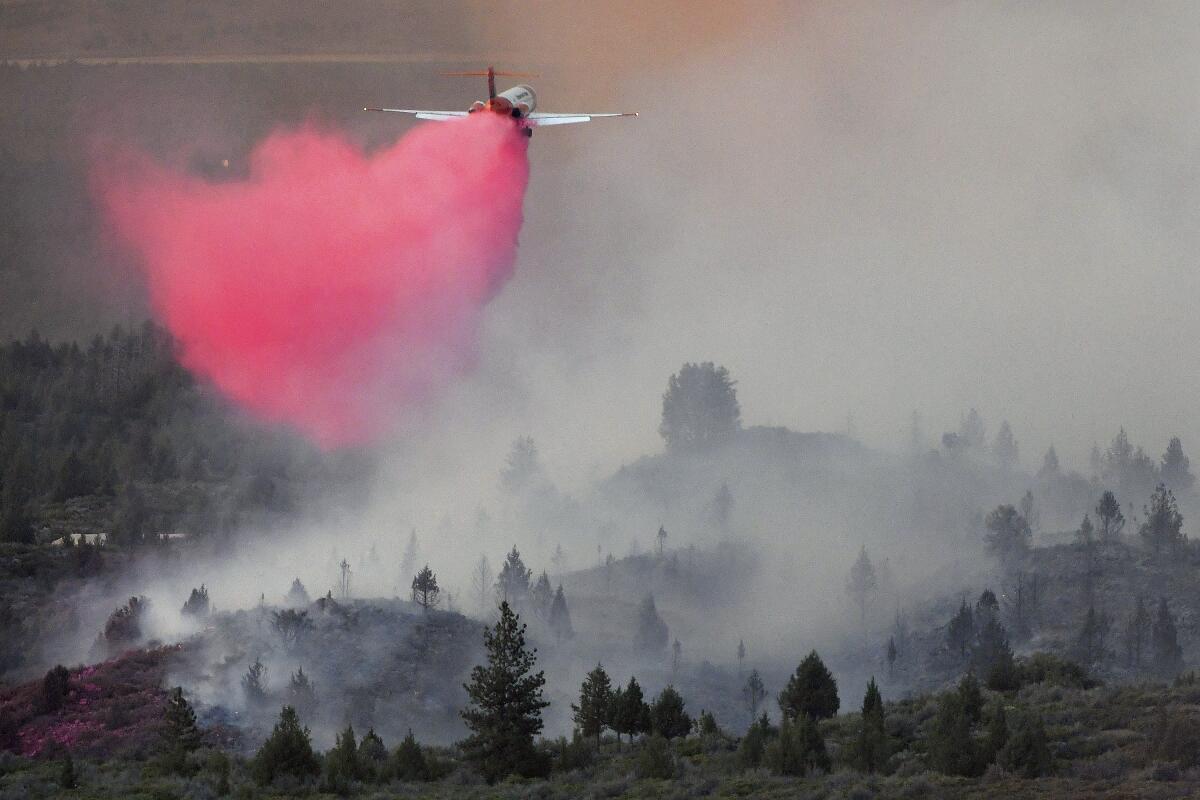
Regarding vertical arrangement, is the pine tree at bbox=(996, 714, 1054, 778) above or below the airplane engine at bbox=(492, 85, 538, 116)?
below

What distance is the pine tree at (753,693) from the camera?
173 m

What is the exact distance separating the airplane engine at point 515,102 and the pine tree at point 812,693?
53.3 m

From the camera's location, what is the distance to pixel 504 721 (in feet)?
327

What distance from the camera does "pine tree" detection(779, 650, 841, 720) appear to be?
116 m

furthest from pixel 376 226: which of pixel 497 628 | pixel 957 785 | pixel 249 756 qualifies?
pixel 957 785

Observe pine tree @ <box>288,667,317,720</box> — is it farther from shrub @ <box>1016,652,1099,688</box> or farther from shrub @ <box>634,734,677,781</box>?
shrub @ <box>1016,652,1099,688</box>

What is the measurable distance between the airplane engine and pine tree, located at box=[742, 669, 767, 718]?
6338 cm

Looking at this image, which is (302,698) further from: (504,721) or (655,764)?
(655,764)

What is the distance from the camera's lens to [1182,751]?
85625mm

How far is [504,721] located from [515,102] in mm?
61629

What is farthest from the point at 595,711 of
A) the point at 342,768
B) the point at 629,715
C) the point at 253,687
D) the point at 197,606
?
the point at 197,606

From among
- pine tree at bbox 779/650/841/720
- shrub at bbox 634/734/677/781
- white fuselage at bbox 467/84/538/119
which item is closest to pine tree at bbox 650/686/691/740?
pine tree at bbox 779/650/841/720

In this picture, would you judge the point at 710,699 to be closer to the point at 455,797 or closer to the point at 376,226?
the point at 376,226

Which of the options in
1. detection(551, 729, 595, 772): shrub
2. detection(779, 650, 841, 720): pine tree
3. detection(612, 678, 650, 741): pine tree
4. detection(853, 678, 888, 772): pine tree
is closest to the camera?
detection(853, 678, 888, 772): pine tree
